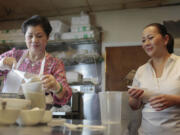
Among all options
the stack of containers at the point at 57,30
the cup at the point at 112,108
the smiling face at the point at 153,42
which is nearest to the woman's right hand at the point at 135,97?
the cup at the point at 112,108

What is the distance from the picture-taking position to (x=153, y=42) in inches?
61.4

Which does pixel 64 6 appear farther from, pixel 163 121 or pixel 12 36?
pixel 163 121

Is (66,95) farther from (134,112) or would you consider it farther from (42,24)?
(134,112)

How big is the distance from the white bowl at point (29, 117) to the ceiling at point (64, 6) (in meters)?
2.51

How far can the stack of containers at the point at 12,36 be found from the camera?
3.23 meters

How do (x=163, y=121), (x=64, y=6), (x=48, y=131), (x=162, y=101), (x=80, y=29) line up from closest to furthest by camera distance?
(x=48, y=131), (x=162, y=101), (x=163, y=121), (x=80, y=29), (x=64, y=6)

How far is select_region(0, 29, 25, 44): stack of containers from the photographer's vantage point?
3.23m

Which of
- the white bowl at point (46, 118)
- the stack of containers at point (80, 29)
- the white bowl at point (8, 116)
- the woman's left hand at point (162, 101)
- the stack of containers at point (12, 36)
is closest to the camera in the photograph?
the white bowl at point (8, 116)

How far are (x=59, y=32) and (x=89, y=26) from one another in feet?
1.43

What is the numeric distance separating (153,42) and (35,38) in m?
0.82

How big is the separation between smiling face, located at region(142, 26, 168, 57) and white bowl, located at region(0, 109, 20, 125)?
111 cm

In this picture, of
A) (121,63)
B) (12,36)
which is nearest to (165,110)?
(121,63)

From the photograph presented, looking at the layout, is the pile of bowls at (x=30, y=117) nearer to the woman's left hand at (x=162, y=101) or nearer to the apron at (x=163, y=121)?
the woman's left hand at (x=162, y=101)

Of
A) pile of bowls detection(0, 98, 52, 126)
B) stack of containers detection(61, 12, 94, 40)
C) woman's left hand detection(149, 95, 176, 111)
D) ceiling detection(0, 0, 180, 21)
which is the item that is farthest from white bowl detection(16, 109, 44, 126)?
ceiling detection(0, 0, 180, 21)
